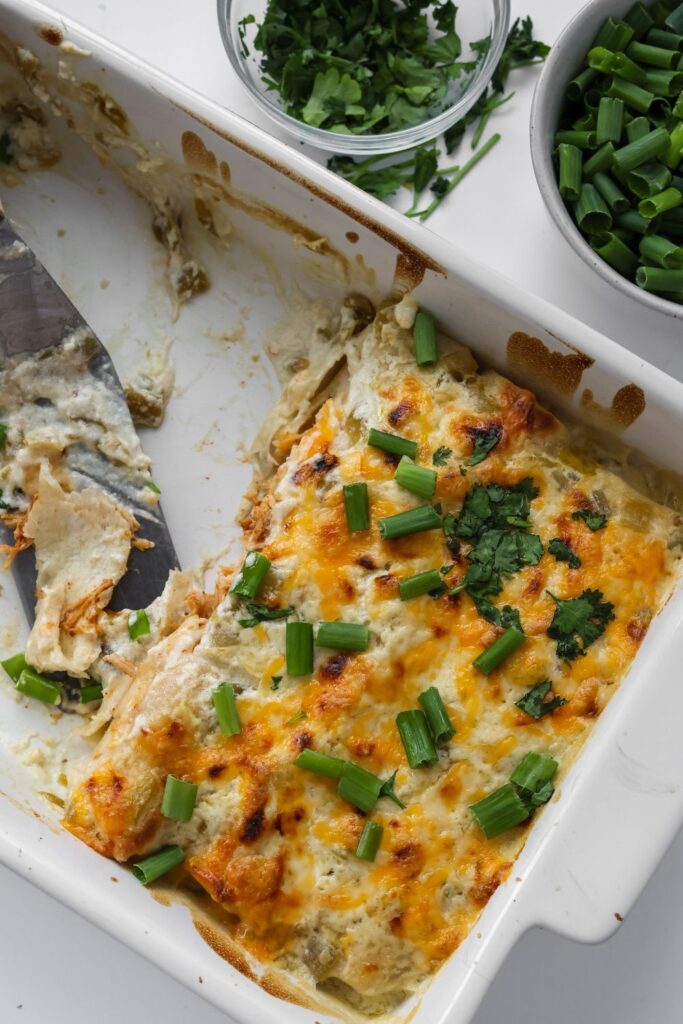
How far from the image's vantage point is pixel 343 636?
85.5 inches

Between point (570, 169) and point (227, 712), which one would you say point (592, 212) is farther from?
point (227, 712)

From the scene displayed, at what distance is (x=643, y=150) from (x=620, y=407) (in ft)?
2.08

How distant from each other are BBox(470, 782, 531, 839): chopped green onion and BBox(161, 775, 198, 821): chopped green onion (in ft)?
1.76

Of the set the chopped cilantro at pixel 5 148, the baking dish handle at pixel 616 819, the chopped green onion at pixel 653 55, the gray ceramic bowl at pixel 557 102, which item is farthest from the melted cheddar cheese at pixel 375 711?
the chopped cilantro at pixel 5 148

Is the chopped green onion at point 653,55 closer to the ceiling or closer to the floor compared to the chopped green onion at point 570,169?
closer to the ceiling

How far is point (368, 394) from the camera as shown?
2.39 m

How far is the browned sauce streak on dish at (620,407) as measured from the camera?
222 centimetres

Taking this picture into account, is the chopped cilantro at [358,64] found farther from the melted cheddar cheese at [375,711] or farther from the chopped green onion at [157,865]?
the chopped green onion at [157,865]

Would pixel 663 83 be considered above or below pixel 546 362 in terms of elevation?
above

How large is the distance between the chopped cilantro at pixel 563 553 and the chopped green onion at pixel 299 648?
0.50 m

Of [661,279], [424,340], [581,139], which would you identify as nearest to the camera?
[424,340]

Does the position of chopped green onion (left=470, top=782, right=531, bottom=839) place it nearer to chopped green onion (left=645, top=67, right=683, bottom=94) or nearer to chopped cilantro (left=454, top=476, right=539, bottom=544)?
chopped cilantro (left=454, top=476, right=539, bottom=544)

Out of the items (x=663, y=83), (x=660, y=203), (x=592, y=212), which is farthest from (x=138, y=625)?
(x=663, y=83)

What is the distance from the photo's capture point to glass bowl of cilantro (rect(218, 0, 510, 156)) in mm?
2699
